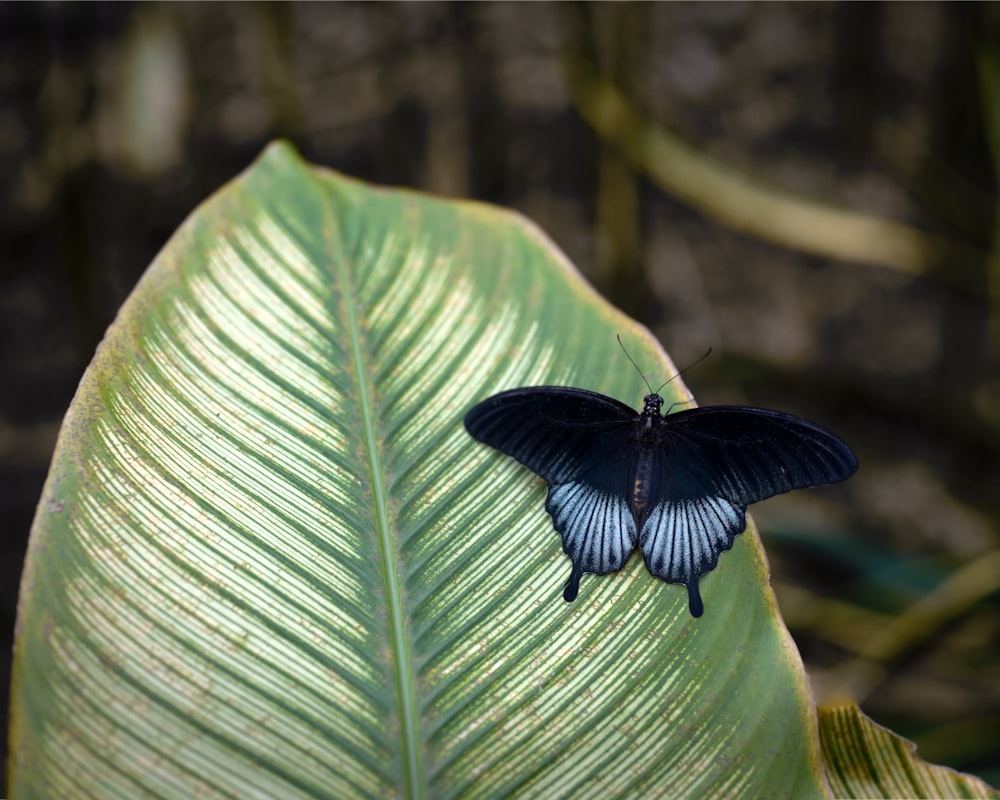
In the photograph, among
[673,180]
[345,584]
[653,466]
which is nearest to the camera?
[345,584]

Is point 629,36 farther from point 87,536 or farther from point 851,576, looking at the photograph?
point 87,536

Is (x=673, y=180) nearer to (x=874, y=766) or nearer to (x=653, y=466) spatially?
(x=653, y=466)

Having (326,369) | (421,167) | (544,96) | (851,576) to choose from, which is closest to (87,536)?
(326,369)

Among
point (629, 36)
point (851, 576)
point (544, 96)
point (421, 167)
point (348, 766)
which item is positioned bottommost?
point (851, 576)

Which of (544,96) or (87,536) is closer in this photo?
(87,536)

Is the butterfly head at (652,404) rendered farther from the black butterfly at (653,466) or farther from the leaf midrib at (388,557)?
the leaf midrib at (388,557)

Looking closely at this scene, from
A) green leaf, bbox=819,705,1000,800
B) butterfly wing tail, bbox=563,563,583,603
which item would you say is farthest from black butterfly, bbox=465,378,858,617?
green leaf, bbox=819,705,1000,800

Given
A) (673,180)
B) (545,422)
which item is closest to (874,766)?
(545,422)
